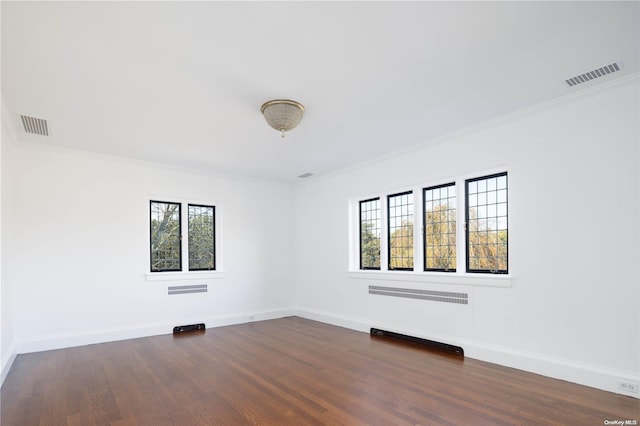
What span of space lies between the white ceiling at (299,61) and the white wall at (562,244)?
0.35 meters

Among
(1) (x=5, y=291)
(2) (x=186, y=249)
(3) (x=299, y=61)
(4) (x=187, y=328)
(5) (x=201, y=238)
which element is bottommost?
(4) (x=187, y=328)

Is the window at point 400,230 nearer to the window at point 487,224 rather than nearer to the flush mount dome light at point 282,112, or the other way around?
the window at point 487,224

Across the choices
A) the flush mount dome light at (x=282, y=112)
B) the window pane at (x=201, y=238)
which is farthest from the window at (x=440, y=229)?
the window pane at (x=201, y=238)

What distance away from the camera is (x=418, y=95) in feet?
11.5

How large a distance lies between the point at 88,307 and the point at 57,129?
8.46 feet

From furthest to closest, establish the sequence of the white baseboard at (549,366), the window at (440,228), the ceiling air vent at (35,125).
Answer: the window at (440,228), the ceiling air vent at (35,125), the white baseboard at (549,366)

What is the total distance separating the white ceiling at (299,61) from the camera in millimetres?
2311

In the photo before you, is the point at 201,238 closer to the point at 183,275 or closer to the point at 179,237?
the point at 179,237

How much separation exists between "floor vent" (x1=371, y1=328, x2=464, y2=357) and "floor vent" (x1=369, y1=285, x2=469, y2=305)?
557 mm

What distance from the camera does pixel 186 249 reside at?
6285 millimetres

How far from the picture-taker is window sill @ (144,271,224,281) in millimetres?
5777

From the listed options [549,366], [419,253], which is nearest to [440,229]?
[419,253]

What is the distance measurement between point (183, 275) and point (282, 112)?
389cm

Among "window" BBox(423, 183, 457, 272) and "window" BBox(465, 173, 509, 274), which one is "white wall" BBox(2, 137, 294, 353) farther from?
"window" BBox(465, 173, 509, 274)
